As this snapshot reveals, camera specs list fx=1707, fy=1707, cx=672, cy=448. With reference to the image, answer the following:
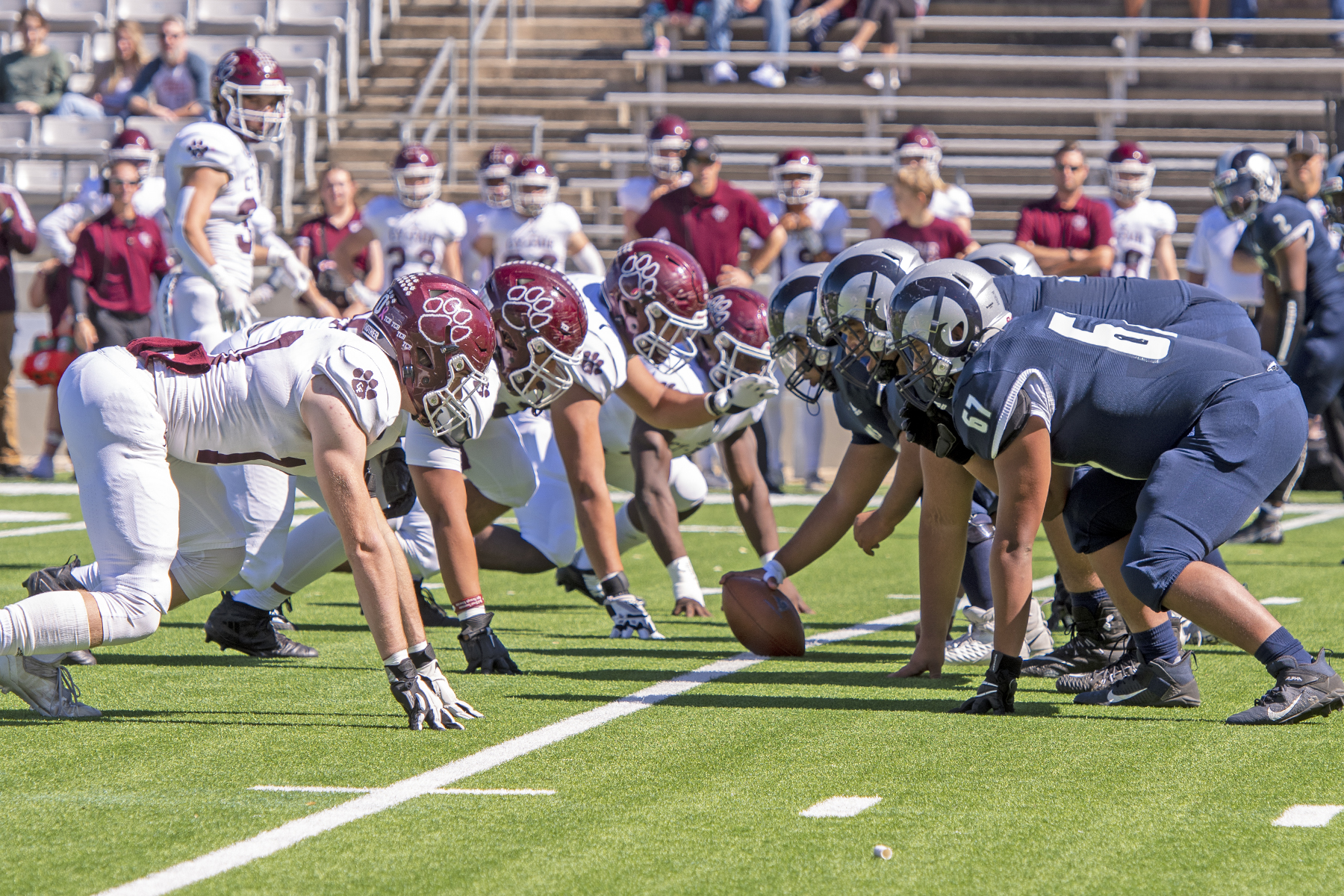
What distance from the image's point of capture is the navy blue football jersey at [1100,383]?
4598mm

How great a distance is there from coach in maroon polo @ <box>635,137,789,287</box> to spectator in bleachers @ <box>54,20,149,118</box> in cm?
706

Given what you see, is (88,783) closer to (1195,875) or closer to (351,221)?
(1195,875)

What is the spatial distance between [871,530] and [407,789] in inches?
94.3

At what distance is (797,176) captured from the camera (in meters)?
12.4

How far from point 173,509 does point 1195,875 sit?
2754mm

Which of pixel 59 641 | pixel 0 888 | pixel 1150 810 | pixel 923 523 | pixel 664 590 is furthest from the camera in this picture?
pixel 664 590

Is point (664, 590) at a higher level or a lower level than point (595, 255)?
lower

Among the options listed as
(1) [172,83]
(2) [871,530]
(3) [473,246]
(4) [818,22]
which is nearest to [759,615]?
(2) [871,530]

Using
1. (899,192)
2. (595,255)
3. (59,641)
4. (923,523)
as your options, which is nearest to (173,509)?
(59,641)

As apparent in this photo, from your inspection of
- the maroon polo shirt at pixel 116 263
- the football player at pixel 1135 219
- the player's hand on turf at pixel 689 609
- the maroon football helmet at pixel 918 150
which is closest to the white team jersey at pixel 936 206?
the maroon football helmet at pixel 918 150

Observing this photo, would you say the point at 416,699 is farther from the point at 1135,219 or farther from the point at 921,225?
the point at 1135,219

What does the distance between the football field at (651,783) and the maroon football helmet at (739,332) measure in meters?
1.20

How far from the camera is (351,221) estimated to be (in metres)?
12.4

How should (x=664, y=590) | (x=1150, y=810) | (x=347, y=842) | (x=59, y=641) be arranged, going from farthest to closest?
(x=664, y=590), (x=59, y=641), (x=1150, y=810), (x=347, y=842)
